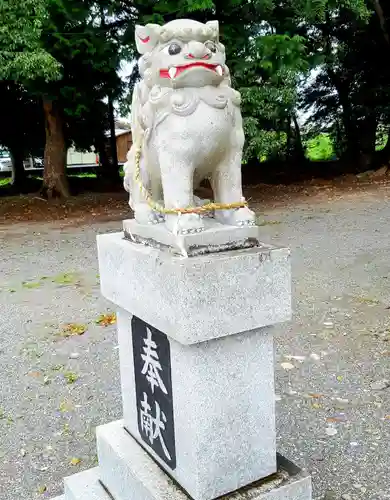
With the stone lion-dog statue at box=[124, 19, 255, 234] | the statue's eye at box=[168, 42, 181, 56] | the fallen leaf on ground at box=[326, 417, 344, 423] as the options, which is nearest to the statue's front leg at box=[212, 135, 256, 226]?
the stone lion-dog statue at box=[124, 19, 255, 234]

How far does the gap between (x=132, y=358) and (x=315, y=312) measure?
106 inches

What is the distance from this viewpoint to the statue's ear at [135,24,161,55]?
1.85m

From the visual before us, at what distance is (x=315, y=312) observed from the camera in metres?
4.55

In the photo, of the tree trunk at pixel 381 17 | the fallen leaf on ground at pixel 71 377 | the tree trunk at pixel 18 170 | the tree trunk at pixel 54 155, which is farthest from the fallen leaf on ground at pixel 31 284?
the tree trunk at pixel 381 17

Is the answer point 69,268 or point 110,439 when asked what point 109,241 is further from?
point 69,268

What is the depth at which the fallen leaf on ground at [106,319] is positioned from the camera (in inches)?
179

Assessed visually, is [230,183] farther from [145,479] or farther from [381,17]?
[381,17]

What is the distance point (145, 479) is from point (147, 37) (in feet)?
5.68

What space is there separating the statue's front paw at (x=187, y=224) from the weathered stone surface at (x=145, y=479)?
989mm

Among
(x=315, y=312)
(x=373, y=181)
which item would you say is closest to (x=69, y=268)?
(x=315, y=312)

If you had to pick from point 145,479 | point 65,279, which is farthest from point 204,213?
point 65,279

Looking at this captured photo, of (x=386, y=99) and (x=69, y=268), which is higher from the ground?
(x=386, y=99)

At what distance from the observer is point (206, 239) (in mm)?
1799

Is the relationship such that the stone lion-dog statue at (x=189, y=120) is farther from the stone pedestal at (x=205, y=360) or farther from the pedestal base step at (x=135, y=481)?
the pedestal base step at (x=135, y=481)
